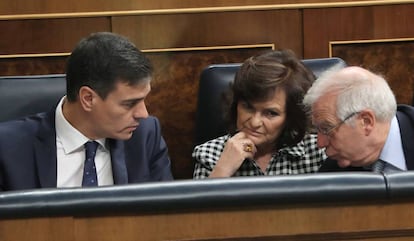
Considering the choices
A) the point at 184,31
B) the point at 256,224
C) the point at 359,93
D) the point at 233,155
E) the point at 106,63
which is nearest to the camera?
the point at 256,224

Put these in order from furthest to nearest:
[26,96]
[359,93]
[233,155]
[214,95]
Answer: [214,95], [26,96], [233,155], [359,93]

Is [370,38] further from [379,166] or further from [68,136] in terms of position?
[68,136]

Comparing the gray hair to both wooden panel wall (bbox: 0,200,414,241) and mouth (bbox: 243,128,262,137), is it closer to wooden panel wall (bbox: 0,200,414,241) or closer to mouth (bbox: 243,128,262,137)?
mouth (bbox: 243,128,262,137)

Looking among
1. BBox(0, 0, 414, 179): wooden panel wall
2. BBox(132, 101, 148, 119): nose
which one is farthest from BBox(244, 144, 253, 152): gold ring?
BBox(0, 0, 414, 179): wooden panel wall

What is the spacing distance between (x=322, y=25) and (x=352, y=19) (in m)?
0.11

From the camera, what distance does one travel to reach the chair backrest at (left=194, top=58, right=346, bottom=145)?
2.29m

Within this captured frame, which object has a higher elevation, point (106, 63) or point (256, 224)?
point (106, 63)

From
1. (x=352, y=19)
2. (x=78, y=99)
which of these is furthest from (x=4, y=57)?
(x=352, y=19)

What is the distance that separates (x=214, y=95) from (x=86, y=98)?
46 centimetres

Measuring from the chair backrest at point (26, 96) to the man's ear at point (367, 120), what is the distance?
2.77ft

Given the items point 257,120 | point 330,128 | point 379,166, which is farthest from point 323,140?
point 257,120

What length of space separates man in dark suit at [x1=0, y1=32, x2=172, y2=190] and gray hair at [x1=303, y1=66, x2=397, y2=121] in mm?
474

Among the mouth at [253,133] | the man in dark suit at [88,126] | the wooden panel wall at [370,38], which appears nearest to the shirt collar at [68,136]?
the man in dark suit at [88,126]

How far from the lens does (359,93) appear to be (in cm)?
182
